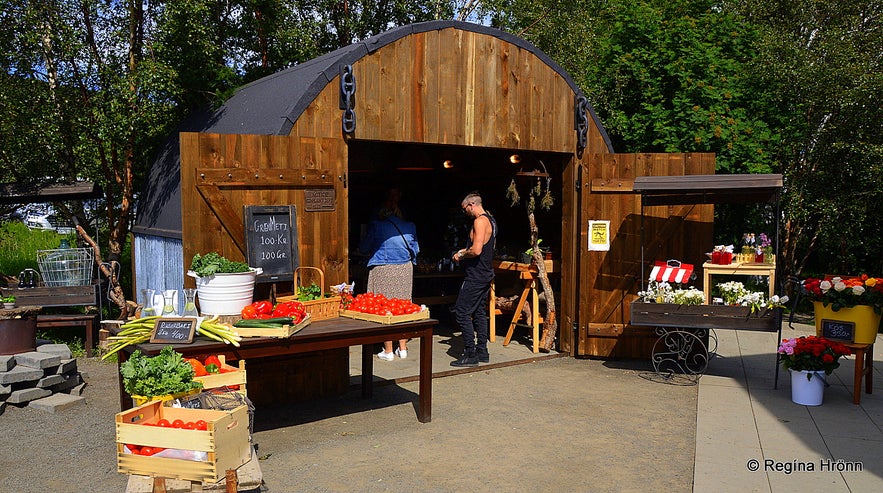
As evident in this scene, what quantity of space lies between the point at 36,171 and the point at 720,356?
31.2 ft

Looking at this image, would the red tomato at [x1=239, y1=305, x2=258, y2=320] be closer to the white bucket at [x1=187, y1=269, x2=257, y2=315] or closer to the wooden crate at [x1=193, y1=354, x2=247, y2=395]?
the white bucket at [x1=187, y1=269, x2=257, y2=315]

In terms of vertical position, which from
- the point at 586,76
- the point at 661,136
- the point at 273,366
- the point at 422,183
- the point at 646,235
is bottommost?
the point at 273,366

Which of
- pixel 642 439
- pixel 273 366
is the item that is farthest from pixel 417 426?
pixel 642 439

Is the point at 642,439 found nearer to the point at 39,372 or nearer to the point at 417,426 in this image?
the point at 417,426

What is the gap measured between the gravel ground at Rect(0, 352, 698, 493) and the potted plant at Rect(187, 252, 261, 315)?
1.16 metres

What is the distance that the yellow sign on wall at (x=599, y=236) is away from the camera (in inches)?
355

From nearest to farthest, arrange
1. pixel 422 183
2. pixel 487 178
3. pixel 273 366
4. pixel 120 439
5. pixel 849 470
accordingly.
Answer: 1. pixel 120 439
2. pixel 849 470
3. pixel 273 366
4. pixel 487 178
5. pixel 422 183

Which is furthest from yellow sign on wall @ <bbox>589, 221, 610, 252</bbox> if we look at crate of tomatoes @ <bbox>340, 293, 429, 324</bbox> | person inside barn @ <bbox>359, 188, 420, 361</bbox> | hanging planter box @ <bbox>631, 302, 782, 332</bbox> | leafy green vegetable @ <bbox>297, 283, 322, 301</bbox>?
leafy green vegetable @ <bbox>297, 283, 322, 301</bbox>

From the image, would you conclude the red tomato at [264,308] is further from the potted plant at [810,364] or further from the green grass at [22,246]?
the green grass at [22,246]

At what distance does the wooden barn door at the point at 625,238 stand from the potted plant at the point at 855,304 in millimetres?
1652

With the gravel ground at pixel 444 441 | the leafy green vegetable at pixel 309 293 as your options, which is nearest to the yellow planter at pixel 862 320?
the gravel ground at pixel 444 441

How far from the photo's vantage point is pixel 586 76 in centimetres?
1486

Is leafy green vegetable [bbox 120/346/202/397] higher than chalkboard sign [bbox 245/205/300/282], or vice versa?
chalkboard sign [bbox 245/205/300/282]

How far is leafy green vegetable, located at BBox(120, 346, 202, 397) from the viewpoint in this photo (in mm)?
4273
